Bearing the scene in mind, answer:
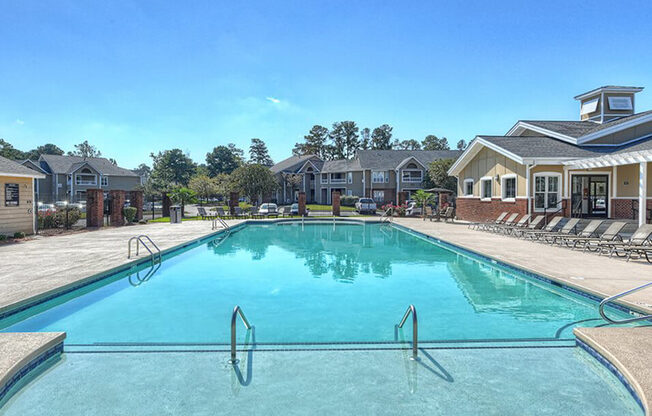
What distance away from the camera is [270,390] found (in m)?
4.00

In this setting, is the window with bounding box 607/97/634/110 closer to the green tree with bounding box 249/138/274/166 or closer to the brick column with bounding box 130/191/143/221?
the brick column with bounding box 130/191/143/221

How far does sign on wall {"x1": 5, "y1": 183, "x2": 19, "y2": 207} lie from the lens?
15.6 m

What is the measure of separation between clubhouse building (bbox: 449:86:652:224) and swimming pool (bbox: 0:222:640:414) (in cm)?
789

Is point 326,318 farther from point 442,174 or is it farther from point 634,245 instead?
point 442,174

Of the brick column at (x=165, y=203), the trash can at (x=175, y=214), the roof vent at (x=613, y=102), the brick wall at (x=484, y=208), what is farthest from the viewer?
the brick column at (x=165, y=203)

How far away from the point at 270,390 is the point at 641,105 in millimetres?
28870

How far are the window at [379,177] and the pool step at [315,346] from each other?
40.9m

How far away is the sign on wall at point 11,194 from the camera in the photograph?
51.3 ft

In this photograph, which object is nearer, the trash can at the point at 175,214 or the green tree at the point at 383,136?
the trash can at the point at 175,214

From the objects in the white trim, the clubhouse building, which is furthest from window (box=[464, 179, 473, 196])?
the white trim

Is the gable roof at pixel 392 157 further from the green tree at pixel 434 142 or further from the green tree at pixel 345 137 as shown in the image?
the green tree at pixel 434 142

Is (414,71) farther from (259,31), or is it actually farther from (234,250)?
(234,250)

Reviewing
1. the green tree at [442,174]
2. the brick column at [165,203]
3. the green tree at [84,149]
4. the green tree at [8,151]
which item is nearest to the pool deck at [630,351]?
the brick column at [165,203]

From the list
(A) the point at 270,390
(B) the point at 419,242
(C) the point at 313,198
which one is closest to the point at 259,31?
(B) the point at 419,242
